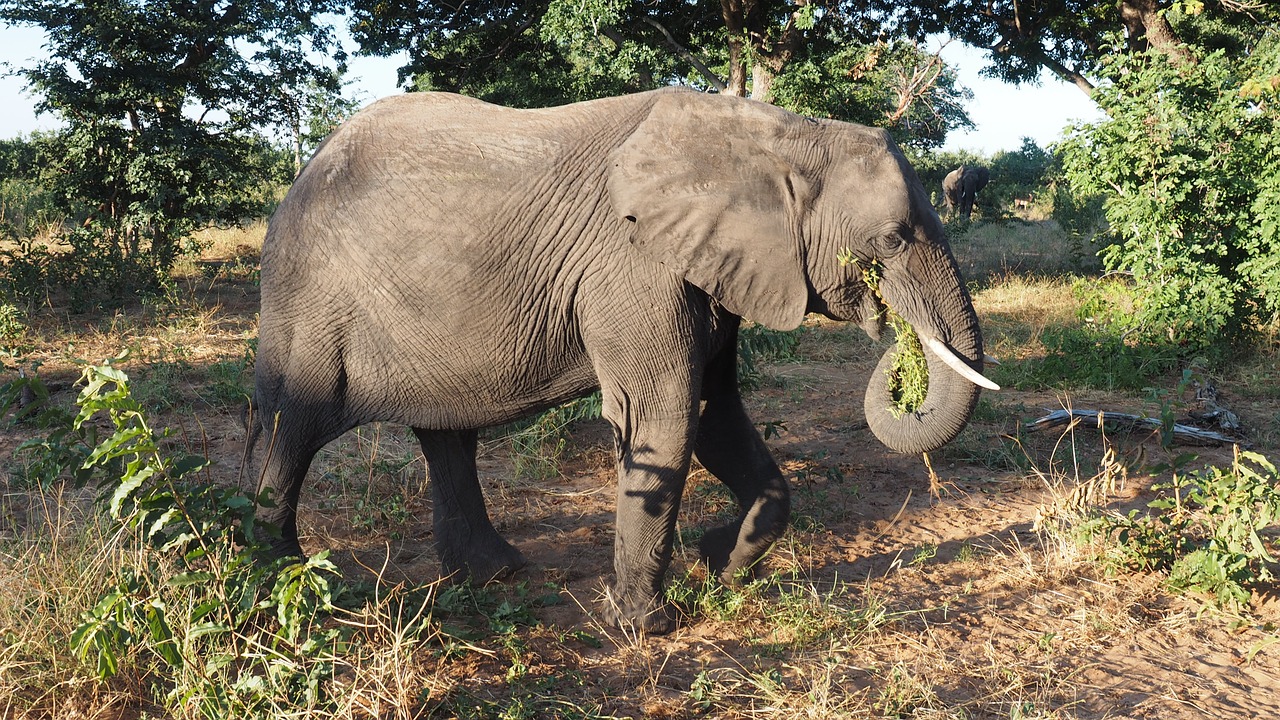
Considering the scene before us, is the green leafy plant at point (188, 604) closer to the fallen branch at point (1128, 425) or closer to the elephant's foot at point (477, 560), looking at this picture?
the elephant's foot at point (477, 560)

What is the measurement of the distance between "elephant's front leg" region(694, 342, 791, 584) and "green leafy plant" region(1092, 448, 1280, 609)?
1.48 meters

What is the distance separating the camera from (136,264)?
34.4 feet

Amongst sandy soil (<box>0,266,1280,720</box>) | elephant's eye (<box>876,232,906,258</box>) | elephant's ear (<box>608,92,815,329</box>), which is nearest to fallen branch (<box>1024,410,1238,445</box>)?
sandy soil (<box>0,266,1280,720</box>)

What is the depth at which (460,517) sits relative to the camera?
4516 mm

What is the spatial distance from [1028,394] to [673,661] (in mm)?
4960

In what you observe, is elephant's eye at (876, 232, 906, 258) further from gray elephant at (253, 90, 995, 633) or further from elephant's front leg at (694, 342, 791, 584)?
elephant's front leg at (694, 342, 791, 584)

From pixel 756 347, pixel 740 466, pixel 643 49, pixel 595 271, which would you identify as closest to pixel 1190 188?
pixel 756 347

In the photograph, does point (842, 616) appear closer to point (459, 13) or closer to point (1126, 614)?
point (1126, 614)

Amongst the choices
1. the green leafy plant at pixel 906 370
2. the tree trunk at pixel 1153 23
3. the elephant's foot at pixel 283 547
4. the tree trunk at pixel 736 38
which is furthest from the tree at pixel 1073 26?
the elephant's foot at pixel 283 547

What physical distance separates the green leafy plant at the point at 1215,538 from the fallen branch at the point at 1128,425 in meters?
1.68

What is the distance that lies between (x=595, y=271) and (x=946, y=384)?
135 cm

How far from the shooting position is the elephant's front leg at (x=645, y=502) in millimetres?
3746

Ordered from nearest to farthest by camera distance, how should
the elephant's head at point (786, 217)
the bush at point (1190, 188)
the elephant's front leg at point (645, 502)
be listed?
the elephant's head at point (786, 217)
the elephant's front leg at point (645, 502)
the bush at point (1190, 188)

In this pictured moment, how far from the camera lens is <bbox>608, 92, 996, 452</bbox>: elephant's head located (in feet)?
11.7
